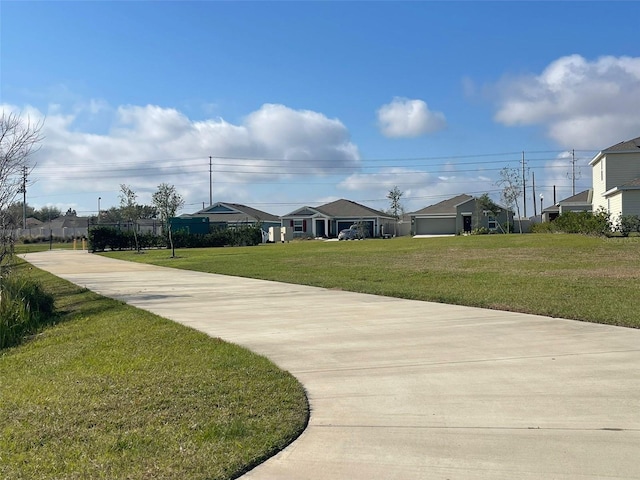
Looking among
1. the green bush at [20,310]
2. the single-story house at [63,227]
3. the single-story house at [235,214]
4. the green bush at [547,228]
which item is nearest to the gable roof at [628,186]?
the green bush at [547,228]

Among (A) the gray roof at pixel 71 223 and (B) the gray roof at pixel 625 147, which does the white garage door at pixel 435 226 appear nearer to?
(B) the gray roof at pixel 625 147

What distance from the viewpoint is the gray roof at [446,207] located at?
2648 inches

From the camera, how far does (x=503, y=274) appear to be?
1709 cm

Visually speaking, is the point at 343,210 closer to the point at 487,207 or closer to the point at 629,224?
the point at 487,207

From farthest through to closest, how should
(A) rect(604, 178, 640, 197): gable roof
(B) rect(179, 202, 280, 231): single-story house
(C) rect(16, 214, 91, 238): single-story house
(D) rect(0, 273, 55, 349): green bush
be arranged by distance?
(C) rect(16, 214, 91, 238): single-story house → (B) rect(179, 202, 280, 231): single-story house → (A) rect(604, 178, 640, 197): gable roof → (D) rect(0, 273, 55, 349): green bush

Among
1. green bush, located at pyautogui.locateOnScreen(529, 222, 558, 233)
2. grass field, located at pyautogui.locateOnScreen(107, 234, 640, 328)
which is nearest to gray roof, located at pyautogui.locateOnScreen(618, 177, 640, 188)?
grass field, located at pyautogui.locateOnScreen(107, 234, 640, 328)

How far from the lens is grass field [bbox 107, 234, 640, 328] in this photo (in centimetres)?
1153

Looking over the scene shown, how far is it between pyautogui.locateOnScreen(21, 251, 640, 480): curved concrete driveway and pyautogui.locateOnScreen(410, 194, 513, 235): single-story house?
5607 centimetres

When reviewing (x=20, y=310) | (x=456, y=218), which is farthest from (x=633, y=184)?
(x=456, y=218)

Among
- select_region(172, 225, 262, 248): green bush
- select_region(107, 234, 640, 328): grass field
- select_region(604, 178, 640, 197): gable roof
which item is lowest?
select_region(107, 234, 640, 328): grass field

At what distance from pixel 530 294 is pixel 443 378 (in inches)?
280

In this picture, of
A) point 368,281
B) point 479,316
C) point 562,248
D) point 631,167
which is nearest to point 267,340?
point 479,316

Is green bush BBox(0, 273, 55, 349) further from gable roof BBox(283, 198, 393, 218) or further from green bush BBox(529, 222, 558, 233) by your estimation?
gable roof BBox(283, 198, 393, 218)

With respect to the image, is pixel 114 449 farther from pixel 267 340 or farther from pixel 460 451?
pixel 267 340
